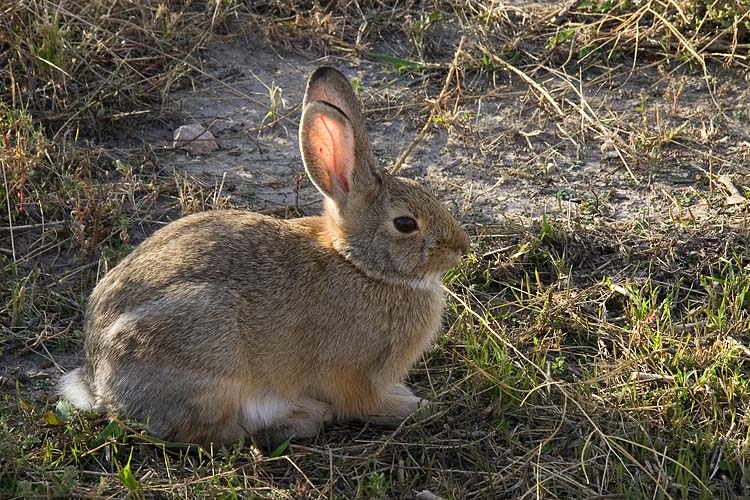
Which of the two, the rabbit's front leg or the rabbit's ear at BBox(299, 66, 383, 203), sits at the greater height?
the rabbit's ear at BBox(299, 66, 383, 203)

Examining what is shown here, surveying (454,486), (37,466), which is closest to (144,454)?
(37,466)

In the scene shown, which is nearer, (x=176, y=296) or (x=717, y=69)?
(x=176, y=296)

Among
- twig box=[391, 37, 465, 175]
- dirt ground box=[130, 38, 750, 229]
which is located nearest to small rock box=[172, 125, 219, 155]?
dirt ground box=[130, 38, 750, 229]

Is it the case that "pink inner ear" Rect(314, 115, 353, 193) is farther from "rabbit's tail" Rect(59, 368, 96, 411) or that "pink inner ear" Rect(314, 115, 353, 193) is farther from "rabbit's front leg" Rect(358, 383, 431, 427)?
"rabbit's tail" Rect(59, 368, 96, 411)

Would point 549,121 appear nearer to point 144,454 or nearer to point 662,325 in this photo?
point 662,325

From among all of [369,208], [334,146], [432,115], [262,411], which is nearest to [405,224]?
[369,208]

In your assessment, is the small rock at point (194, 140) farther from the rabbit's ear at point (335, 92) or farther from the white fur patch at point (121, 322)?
the white fur patch at point (121, 322)

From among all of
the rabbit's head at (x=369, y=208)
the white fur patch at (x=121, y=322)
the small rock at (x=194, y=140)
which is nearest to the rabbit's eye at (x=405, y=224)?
the rabbit's head at (x=369, y=208)

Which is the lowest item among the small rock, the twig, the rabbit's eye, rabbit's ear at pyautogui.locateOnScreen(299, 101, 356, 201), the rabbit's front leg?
the rabbit's front leg

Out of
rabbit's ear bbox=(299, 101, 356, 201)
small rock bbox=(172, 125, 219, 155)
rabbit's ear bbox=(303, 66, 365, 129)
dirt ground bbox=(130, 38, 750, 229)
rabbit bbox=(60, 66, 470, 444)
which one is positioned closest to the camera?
rabbit bbox=(60, 66, 470, 444)
